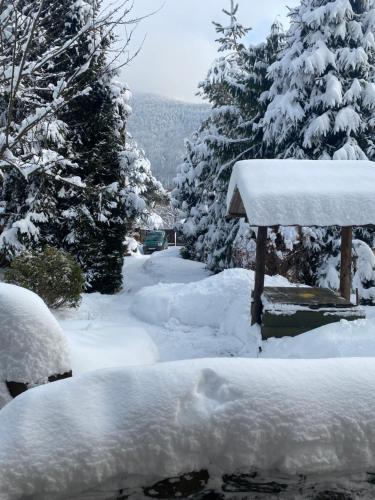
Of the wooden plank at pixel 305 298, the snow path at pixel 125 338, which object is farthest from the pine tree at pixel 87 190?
the wooden plank at pixel 305 298

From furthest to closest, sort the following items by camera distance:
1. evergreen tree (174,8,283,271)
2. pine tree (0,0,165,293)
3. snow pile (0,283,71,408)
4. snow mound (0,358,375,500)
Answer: evergreen tree (174,8,283,271) < pine tree (0,0,165,293) < snow pile (0,283,71,408) < snow mound (0,358,375,500)

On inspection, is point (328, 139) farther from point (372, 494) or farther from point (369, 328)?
point (372, 494)

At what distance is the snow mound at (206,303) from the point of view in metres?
10.4

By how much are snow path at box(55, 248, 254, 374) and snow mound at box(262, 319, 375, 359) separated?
1035 mm

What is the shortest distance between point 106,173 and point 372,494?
1422 centimetres

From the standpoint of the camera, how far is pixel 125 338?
8734 millimetres

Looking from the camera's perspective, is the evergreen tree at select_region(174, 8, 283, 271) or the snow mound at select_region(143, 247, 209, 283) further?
the snow mound at select_region(143, 247, 209, 283)

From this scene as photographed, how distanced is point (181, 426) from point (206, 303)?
9503 millimetres

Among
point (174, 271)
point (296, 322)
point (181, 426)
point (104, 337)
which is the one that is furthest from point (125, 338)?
point (174, 271)

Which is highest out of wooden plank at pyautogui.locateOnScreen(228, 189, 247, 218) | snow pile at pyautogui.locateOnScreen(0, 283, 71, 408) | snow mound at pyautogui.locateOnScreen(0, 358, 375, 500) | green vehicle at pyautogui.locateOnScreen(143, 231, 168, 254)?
wooden plank at pyautogui.locateOnScreen(228, 189, 247, 218)

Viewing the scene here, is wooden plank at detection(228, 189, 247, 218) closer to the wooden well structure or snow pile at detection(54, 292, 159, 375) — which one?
the wooden well structure

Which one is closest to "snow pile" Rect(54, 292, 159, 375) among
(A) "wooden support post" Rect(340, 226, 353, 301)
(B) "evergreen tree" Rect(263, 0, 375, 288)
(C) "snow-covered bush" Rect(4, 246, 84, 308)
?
(C) "snow-covered bush" Rect(4, 246, 84, 308)

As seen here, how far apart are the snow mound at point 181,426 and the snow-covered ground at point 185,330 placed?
3805 mm

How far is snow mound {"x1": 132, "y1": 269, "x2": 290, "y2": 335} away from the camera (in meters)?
10.4
